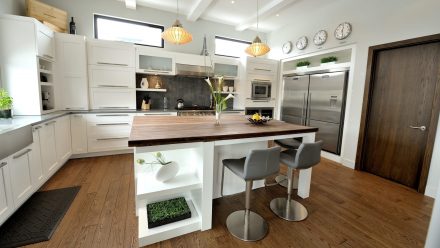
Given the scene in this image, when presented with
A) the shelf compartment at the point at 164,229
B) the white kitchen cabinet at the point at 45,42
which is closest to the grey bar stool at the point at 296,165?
the shelf compartment at the point at 164,229

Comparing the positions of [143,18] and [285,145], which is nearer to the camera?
[285,145]

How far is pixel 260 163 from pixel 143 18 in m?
4.14

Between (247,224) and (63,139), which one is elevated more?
(63,139)

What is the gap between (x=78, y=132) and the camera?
3.45 meters

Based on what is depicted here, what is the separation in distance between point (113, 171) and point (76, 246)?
62.4 inches

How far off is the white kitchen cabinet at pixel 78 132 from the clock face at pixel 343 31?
16.1ft

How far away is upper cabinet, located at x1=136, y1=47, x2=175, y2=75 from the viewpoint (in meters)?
3.87

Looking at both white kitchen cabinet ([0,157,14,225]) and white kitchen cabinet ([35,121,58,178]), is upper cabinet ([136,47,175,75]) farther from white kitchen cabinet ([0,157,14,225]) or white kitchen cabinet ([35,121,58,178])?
white kitchen cabinet ([0,157,14,225])

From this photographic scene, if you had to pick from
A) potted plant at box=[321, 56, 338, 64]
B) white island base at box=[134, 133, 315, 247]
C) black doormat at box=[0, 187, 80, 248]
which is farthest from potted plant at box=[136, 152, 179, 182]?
potted plant at box=[321, 56, 338, 64]

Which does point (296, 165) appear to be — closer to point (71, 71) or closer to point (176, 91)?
point (176, 91)

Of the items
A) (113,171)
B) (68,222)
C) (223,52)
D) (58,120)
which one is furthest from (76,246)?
(223,52)

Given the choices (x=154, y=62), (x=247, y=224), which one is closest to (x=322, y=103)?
(x=247, y=224)

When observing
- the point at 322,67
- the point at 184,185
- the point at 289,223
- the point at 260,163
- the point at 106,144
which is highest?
the point at 322,67

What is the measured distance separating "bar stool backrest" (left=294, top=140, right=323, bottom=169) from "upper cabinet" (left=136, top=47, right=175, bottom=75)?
321 centimetres
